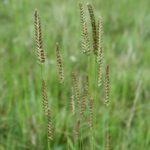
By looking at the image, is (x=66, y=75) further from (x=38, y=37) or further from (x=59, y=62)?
(x=38, y=37)

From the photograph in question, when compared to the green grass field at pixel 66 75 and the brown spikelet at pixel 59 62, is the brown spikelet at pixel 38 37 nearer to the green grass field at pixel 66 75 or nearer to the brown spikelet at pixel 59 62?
the brown spikelet at pixel 59 62

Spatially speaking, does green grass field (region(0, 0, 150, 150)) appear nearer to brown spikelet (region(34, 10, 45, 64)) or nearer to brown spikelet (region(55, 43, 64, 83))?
brown spikelet (region(55, 43, 64, 83))

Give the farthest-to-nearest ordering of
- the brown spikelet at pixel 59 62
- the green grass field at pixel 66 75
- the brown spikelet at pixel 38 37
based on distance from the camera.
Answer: the green grass field at pixel 66 75 < the brown spikelet at pixel 59 62 < the brown spikelet at pixel 38 37

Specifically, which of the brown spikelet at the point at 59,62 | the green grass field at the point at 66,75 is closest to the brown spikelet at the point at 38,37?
the brown spikelet at the point at 59,62

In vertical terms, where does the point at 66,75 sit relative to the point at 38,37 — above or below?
below

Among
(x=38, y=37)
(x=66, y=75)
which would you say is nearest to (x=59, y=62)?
(x=38, y=37)

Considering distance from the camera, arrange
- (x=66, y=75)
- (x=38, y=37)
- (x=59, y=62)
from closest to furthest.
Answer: (x=38, y=37) → (x=59, y=62) → (x=66, y=75)

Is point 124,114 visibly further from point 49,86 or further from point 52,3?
point 52,3

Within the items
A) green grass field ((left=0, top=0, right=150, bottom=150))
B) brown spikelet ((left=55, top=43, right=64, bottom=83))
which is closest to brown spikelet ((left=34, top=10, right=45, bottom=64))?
brown spikelet ((left=55, top=43, right=64, bottom=83))
